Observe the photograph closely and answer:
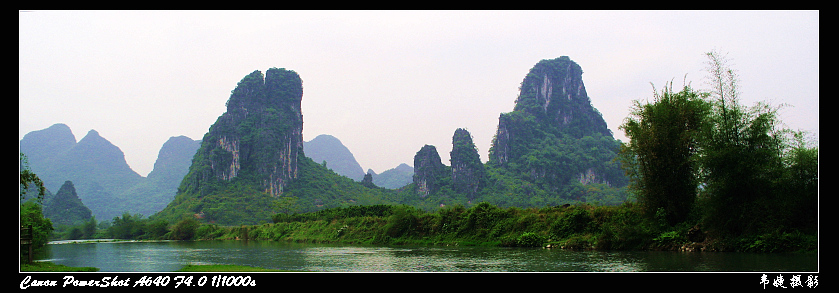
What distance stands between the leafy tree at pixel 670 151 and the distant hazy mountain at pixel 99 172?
Answer: 118047 mm

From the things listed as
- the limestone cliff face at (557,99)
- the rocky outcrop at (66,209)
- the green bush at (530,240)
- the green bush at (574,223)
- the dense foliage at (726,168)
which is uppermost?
the limestone cliff face at (557,99)

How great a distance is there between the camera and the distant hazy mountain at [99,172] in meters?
122

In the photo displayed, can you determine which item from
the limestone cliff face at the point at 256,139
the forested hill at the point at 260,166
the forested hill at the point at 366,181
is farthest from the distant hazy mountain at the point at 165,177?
the forested hill at the point at 366,181

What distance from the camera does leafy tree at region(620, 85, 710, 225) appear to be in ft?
62.6

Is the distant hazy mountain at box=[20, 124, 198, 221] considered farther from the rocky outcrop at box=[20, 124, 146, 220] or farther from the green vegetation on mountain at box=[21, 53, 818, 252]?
the green vegetation on mountain at box=[21, 53, 818, 252]

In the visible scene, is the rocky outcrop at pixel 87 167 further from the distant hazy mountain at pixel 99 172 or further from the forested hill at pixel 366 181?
the forested hill at pixel 366 181

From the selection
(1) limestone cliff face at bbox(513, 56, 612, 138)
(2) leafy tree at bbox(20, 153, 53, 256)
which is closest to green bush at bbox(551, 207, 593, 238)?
(2) leafy tree at bbox(20, 153, 53, 256)

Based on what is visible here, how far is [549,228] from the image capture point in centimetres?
2558

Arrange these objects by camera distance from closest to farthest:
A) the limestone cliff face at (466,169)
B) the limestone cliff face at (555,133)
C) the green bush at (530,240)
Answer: the green bush at (530,240)
the limestone cliff face at (466,169)
the limestone cliff face at (555,133)

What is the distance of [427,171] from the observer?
97.4 metres

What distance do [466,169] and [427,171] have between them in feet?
23.5
